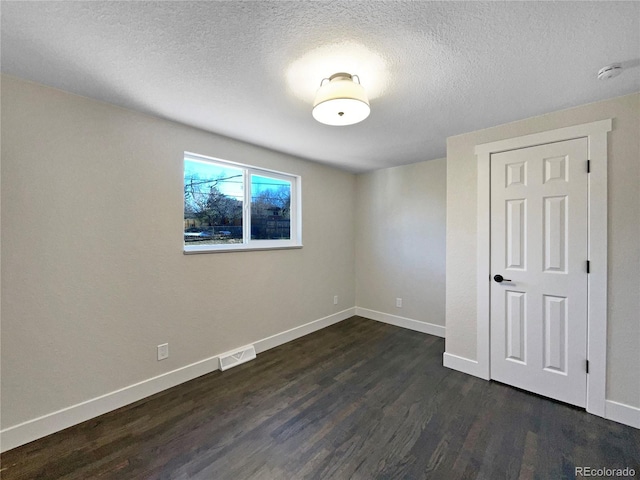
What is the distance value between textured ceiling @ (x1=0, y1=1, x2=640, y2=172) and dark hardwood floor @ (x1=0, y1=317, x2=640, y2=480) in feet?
7.66

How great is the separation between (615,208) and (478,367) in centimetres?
168

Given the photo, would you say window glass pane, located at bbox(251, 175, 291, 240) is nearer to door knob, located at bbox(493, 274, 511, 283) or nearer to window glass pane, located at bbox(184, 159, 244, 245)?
window glass pane, located at bbox(184, 159, 244, 245)

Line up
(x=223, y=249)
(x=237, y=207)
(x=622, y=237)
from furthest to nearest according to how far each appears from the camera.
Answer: (x=237, y=207)
(x=223, y=249)
(x=622, y=237)

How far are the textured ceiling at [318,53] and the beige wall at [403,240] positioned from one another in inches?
56.9

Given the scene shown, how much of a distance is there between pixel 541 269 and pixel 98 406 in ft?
11.9

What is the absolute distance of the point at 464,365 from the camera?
2.60 meters

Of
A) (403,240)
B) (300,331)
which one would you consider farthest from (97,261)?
(403,240)

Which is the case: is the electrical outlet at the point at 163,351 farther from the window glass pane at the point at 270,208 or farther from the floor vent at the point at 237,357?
the window glass pane at the point at 270,208

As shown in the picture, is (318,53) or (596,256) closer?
(318,53)

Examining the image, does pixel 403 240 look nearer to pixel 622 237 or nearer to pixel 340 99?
pixel 622 237

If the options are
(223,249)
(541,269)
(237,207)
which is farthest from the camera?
(237,207)

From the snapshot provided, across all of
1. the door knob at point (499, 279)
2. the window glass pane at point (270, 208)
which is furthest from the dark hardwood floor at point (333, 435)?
the window glass pane at point (270, 208)

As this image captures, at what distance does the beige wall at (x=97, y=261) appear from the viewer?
169 cm

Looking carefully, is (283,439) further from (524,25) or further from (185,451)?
(524,25)
